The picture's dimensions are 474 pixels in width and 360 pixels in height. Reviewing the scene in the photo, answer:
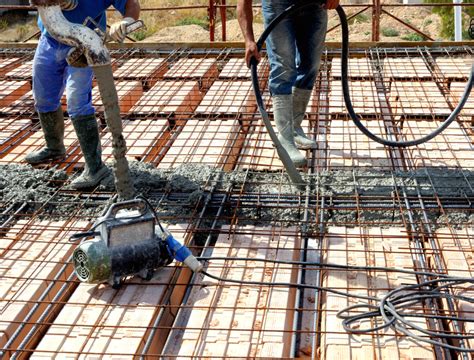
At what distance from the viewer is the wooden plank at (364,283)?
2293 mm

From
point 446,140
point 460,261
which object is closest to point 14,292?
point 460,261

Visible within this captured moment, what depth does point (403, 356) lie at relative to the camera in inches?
88.9

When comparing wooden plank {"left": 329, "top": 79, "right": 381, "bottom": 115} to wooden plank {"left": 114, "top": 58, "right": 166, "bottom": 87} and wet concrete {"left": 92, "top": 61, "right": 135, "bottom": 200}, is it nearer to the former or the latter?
wooden plank {"left": 114, "top": 58, "right": 166, "bottom": 87}

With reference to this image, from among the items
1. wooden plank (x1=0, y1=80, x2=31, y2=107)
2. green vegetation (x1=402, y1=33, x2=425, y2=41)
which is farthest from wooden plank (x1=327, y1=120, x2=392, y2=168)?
green vegetation (x1=402, y1=33, x2=425, y2=41)

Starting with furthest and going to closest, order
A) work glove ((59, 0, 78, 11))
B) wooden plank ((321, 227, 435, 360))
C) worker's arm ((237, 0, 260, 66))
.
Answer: worker's arm ((237, 0, 260, 66)) < work glove ((59, 0, 78, 11)) < wooden plank ((321, 227, 435, 360))

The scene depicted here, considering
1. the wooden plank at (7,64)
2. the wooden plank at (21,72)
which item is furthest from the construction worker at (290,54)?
the wooden plank at (7,64)

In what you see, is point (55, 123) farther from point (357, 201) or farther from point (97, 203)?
point (357, 201)

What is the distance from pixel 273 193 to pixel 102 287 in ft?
3.85

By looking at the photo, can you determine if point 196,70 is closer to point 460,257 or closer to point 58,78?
point 58,78

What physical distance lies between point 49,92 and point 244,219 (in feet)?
4.60

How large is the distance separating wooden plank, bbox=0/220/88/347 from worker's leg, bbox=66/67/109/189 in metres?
0.43

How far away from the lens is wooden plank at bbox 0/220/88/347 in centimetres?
266

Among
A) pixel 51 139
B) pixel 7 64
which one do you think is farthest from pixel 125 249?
pixel 7 64

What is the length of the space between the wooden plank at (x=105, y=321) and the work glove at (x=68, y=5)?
55.0 inches
